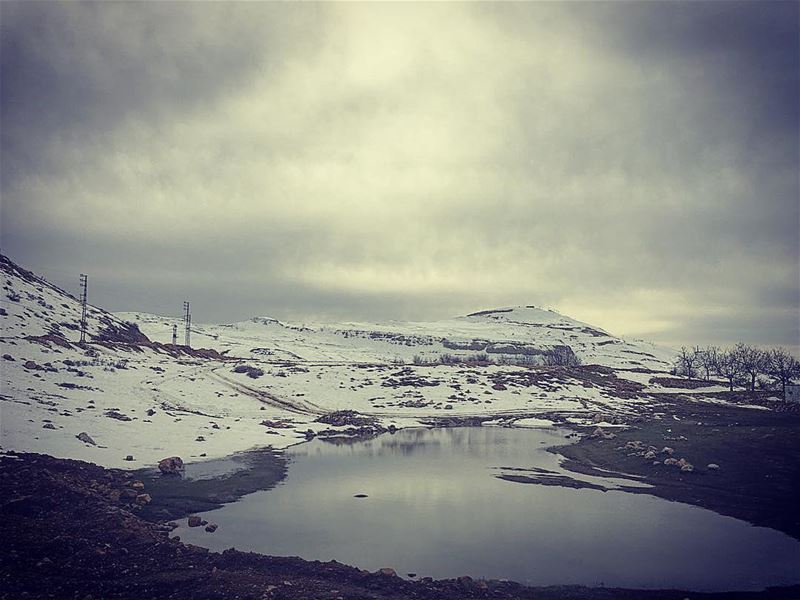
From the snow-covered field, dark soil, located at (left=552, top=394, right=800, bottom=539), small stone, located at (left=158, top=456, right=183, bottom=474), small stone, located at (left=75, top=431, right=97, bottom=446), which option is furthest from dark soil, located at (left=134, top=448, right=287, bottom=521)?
dark soil, located at (left=552, top=394, right=800, bottom=539)

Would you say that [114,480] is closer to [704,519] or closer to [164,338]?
[704,519]

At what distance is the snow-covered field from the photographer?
36594mm

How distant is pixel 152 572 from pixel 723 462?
3256 cm

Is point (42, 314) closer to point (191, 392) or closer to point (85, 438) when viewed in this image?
point (191, 392)

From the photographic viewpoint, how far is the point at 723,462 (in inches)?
1323

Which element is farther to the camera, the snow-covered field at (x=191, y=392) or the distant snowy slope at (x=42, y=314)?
the distant snowy slope at (x=42, y=314)

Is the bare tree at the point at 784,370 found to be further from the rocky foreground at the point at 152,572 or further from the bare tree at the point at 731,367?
the rocky foreground at the point at 152,572

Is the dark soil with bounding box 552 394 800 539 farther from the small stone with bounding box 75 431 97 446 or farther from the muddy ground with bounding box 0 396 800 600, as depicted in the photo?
the small stone with bounding box 75 431 97 446

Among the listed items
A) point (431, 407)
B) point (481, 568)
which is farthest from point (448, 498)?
point (431, 407)

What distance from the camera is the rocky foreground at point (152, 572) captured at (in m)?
14.8

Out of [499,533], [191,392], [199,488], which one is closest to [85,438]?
[199,488]

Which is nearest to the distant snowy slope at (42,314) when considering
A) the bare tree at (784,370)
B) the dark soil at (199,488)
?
the dark soil at (199,488)

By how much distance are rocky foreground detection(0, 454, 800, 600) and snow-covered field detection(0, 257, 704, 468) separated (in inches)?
468

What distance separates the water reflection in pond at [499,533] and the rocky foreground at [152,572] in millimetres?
1193
